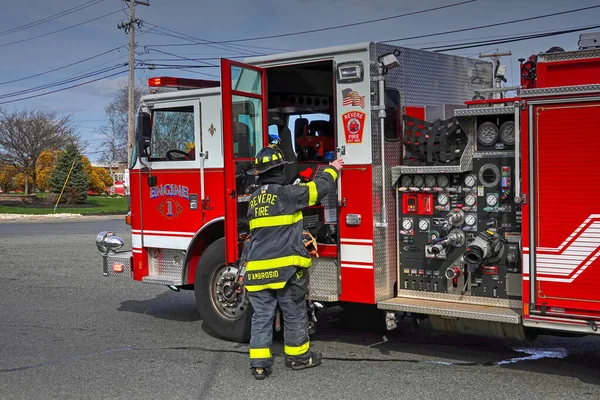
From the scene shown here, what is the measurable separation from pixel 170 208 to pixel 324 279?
2181mm

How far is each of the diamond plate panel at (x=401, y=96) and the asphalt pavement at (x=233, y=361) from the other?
0.82m

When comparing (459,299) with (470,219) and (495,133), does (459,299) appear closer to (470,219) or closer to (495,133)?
(470,219)

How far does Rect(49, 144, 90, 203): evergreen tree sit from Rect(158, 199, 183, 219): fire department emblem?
30602mm

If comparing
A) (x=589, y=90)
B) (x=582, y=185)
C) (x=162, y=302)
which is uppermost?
(x=589, y=90)

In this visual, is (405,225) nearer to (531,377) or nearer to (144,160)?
→ (531,377)

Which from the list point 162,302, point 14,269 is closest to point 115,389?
point 162,302

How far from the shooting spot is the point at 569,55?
511 centimetres

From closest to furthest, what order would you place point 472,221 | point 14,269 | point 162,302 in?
point 472,221
point 162,302
point 14,269

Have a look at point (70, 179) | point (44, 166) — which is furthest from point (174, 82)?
point (44, 166)

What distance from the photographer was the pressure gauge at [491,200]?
18.6ft

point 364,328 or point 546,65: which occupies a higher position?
point 546,65

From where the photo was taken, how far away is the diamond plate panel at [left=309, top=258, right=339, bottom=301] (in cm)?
626

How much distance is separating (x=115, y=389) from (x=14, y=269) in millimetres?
7997

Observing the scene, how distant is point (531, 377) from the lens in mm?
5516
